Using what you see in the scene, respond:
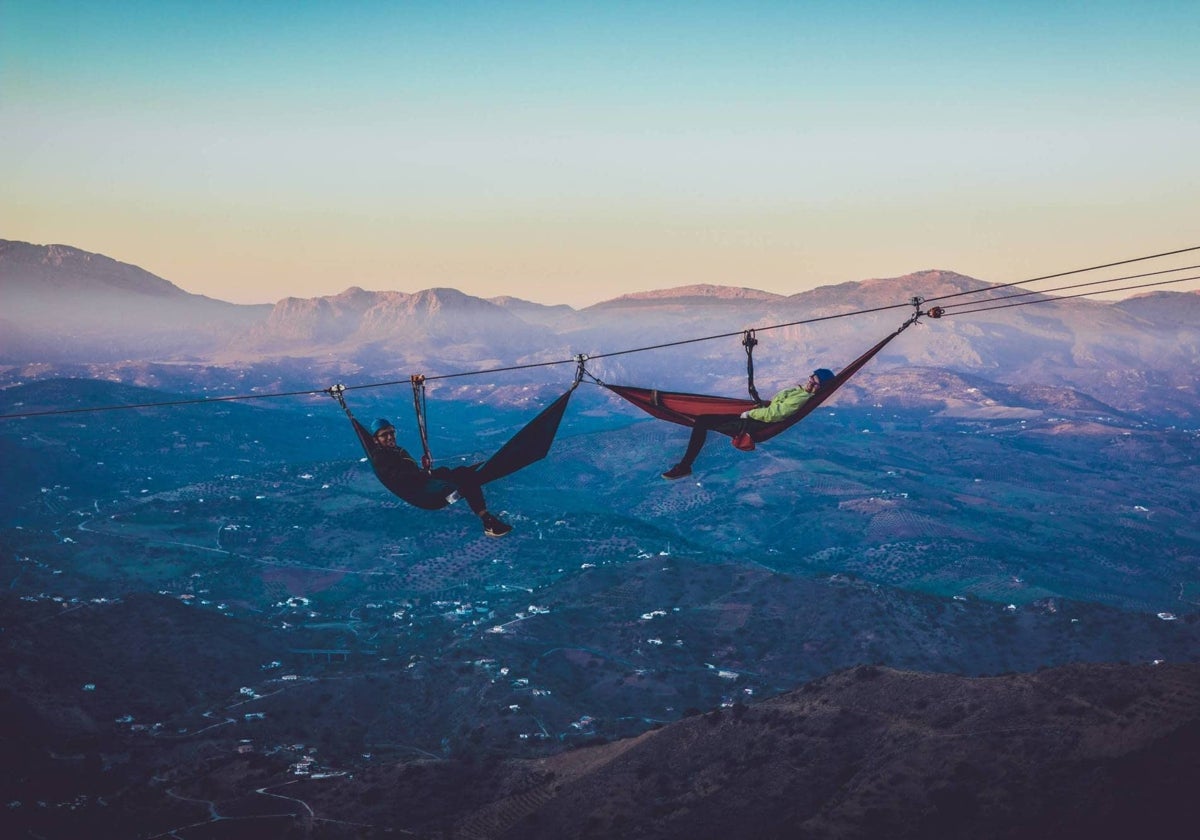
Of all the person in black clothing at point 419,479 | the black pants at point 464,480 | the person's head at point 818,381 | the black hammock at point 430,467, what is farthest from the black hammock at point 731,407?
the person in black clothing at point 419,479

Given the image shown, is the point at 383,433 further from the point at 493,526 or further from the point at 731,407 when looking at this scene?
the point at 731,407

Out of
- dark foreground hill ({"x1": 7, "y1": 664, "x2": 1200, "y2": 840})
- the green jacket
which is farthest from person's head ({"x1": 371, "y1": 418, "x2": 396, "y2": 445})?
dark foreground hill ({"x1": 7, "y1": 664, "x2": 1200, "y2": 840})

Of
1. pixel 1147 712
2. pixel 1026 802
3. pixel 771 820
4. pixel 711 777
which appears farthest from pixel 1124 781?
pixel 711 777

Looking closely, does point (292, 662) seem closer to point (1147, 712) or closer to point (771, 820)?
point (771, 820)

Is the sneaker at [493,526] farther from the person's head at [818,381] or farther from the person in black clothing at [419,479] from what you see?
the person's head at [818,381]

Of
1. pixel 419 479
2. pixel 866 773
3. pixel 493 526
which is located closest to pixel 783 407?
pixel 493 526

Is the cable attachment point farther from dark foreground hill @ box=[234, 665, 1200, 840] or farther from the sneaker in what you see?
dark foreground hill @ box=[234, 665, 1200, 840]
